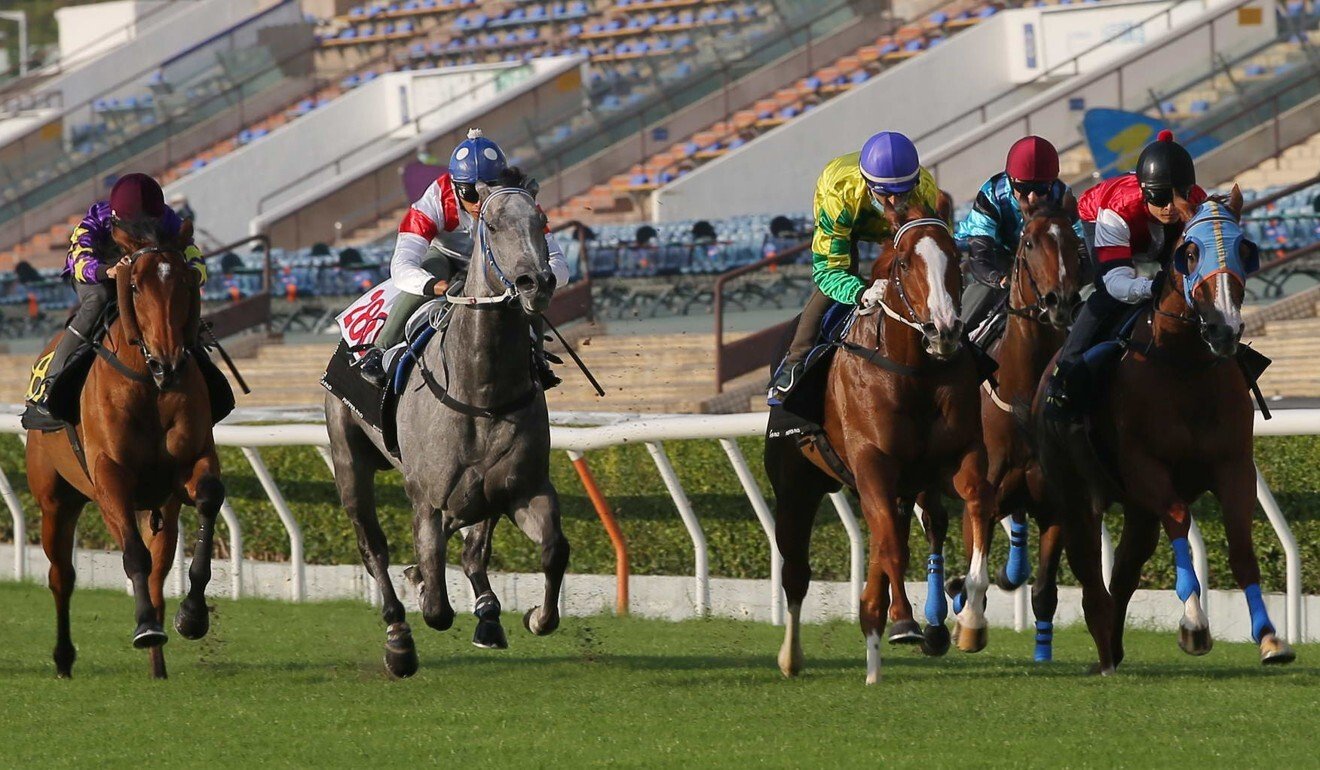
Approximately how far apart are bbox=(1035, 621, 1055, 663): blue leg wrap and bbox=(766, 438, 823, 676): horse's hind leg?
82 centimetres

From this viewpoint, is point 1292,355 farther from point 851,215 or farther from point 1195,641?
point 1195,641

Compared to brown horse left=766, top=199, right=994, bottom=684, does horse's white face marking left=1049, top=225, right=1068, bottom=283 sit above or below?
above

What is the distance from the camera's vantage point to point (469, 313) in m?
6.71

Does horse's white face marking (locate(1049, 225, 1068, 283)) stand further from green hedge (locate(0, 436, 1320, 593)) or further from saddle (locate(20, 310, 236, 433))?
saddle (locate(20, 310, 236, 433))

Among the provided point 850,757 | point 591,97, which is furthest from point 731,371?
point 591,97

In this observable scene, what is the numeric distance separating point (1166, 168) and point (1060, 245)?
0.42 metres

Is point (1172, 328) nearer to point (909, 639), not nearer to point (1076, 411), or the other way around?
point (1076, 411)

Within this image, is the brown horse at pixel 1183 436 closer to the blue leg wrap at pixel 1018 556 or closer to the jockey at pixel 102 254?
the blue leg wrap at pixel 1018 556

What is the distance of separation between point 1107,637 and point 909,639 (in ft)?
2.42

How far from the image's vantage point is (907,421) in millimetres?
6492

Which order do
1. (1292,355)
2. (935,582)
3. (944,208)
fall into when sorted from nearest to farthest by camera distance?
(944,208)
(935,582)
(1292,355)

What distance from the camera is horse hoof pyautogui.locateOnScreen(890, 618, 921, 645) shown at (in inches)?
254

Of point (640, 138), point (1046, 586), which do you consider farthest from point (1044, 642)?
point (640, 138)

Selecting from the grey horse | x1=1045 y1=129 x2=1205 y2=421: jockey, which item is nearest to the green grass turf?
the grey horse
